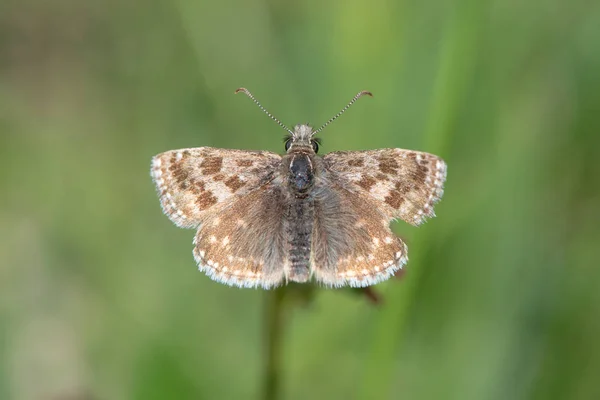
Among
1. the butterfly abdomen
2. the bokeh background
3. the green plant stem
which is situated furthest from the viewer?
the bokeh background

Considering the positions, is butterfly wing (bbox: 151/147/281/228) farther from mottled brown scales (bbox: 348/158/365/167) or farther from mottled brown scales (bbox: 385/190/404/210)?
mottled brown scales (bbox: 385/190/404/210)

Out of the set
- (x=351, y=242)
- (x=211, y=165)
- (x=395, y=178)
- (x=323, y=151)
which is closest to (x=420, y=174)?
(x=395, y=178)

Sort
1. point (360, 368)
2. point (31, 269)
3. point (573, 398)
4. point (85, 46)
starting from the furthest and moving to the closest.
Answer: point (85, 46) < point (31, 269) < point (360, 368) < point (573, 398)

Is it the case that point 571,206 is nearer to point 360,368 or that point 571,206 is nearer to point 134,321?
point 360,368

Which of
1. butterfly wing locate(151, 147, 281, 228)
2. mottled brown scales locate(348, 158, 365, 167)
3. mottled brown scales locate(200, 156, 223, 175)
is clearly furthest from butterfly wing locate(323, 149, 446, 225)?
mottled brown scales locate(200, 156, 223, 175)

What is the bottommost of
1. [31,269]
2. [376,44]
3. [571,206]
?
[31,269]

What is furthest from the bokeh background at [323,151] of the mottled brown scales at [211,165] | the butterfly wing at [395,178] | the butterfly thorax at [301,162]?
the mottled brown scales at [211,165]

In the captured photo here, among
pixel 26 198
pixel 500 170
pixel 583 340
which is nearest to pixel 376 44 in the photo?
pixel 500 170
